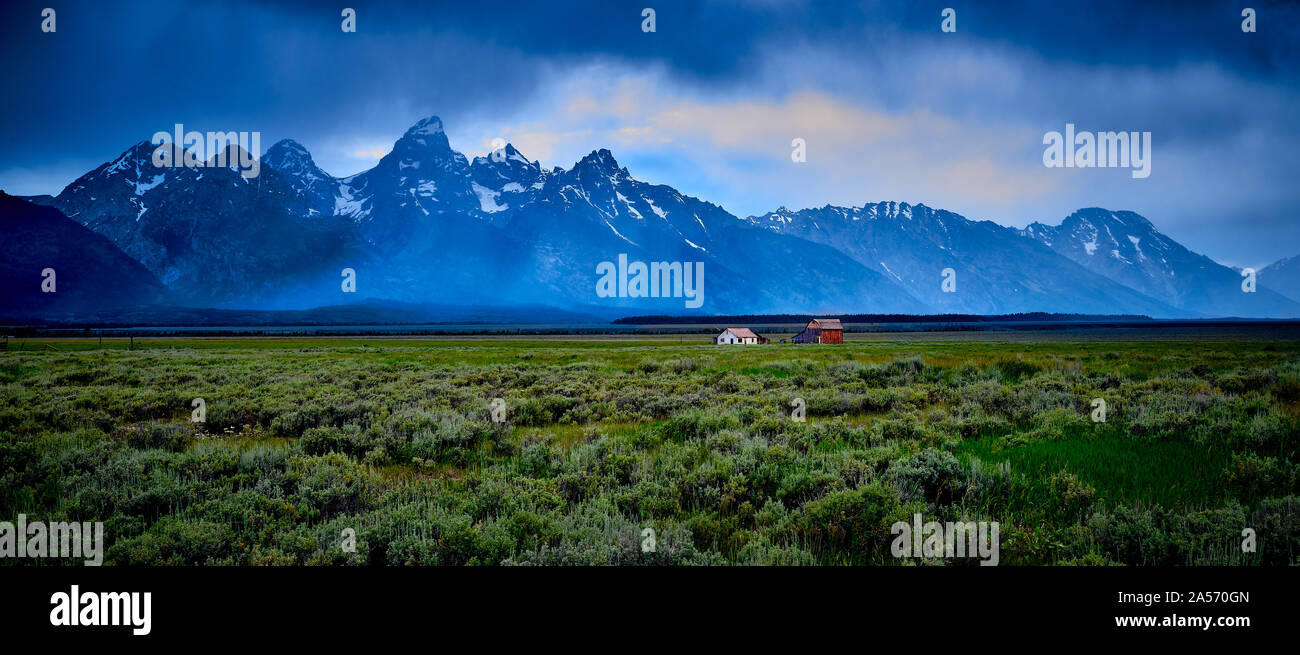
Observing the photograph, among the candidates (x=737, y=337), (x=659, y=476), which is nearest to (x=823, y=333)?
(x=737, y=337)

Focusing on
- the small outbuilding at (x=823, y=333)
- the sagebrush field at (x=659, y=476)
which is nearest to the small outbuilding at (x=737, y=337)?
the small outbuilding at (x=823, y=333)

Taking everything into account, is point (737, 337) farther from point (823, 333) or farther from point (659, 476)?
point (659, 476)

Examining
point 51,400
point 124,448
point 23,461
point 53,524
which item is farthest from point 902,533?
point 51,400

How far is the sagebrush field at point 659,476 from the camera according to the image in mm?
5383

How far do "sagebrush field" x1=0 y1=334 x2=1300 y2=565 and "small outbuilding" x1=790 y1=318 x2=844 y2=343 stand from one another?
6644cm

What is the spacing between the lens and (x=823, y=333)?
3231 inches

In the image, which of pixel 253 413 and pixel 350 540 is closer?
pixel 350 540

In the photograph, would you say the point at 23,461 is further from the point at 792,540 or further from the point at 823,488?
the point at 823,488

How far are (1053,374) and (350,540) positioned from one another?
2349 cm

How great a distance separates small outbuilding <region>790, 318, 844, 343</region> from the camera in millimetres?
80750

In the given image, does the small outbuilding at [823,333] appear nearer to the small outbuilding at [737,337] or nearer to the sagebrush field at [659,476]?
the small outbuilding at [737,337]

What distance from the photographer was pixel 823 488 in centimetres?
709

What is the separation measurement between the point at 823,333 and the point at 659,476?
7923cm
